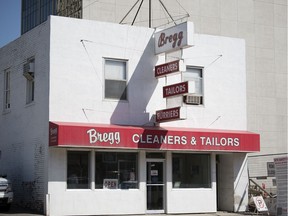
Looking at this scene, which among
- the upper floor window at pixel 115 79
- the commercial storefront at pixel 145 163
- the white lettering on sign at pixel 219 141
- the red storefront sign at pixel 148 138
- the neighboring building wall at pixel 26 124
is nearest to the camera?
the red storefront sign at pixel 148 138

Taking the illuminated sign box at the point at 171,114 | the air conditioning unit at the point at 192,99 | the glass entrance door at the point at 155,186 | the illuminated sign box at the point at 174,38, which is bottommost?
the glass entrance door at the point at 155,186

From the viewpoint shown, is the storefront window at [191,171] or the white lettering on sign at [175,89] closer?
the white lettering on sign at [175,89]

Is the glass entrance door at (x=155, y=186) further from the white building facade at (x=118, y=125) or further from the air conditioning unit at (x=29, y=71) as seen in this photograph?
the air conditioning unit at (x=29, y=71)

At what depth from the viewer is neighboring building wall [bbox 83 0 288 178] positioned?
39.9m

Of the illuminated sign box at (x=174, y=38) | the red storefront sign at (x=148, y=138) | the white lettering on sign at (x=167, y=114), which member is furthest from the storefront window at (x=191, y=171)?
the illuminated sign box at (x=174, y=38)

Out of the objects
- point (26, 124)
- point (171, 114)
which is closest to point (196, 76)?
point (171, 114)

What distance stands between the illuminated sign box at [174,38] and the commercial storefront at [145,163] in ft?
10.7

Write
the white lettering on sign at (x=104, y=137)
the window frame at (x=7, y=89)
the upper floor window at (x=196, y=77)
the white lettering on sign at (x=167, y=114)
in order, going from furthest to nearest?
the window frame at (x=7, y=89), the upper floor window at (x=196, y=77), the white lettering on sign at (x=167, y=114), the white lettering on sign at (x=104, y=137)

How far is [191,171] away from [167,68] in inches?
187

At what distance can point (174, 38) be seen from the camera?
2369cm

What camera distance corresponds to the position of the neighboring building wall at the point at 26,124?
922 inches

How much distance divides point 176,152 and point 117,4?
16768mm

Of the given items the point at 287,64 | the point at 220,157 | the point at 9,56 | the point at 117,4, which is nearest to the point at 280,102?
the point at 287,64

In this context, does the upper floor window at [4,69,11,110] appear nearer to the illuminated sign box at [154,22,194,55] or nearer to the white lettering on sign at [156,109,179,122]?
the illuminated sign box at [154,22,194,55]
